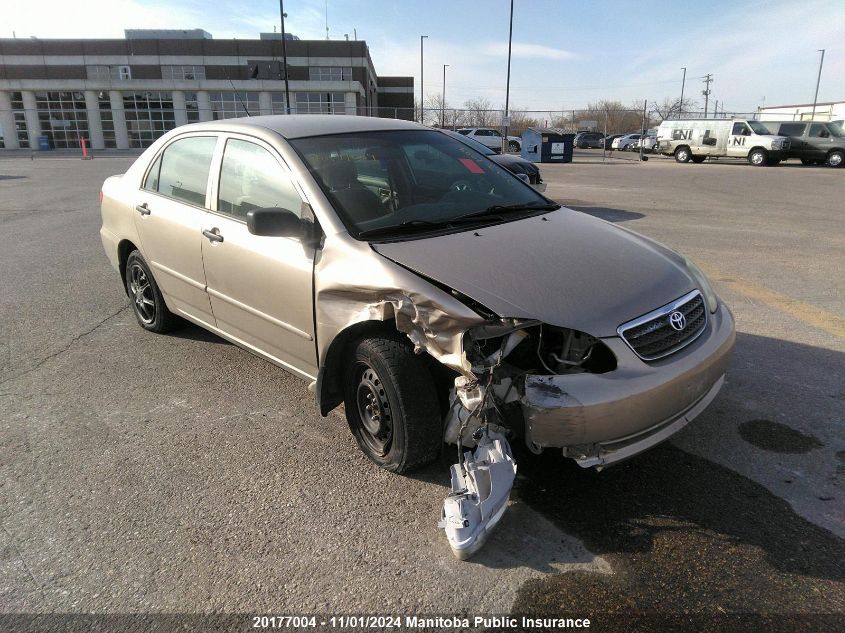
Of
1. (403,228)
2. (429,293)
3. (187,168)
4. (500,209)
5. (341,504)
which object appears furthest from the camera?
(187,168)

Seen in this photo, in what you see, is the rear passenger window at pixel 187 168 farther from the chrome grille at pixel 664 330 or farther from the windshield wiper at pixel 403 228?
the chrome grille at pixel 664 330

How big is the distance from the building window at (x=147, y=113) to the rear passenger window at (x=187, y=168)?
4842cm

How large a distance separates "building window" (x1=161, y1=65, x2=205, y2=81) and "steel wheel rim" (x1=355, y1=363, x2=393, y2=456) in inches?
2146

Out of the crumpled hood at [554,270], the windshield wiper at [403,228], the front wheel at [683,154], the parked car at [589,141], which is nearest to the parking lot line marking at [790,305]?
the crumpled hood at [554,270]

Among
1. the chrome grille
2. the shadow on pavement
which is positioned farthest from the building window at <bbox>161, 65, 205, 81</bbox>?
the shadow on pavement

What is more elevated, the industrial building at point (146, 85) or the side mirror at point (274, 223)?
the industrial building at point (146, 85)

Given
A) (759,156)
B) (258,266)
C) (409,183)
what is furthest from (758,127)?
(258,266)

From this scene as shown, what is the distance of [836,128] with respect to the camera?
25.1 meters

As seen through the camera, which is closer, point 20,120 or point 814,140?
point 814,140

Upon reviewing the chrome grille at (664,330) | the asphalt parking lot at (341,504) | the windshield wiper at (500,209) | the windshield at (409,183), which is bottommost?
the asphalt parking lot at (341,504)

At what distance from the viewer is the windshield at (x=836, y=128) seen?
24.9 metres

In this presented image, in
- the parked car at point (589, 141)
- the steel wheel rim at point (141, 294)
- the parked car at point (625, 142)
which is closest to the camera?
the steel wheel rim at point (141, 294)

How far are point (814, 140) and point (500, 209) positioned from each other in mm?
27947

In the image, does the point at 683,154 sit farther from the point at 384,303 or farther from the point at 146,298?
the point at 384,303
